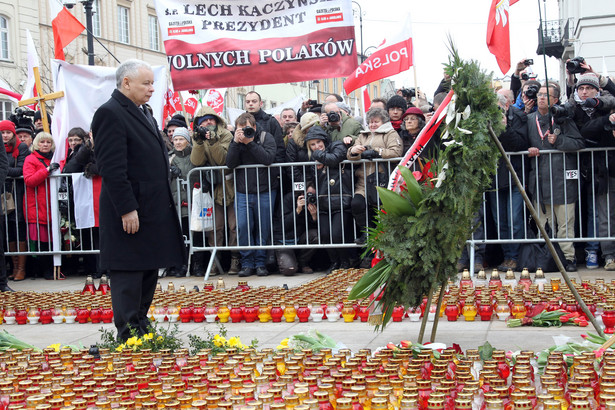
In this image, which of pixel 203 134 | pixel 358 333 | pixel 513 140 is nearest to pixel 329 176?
pixel 203 134

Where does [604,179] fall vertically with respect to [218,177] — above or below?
below

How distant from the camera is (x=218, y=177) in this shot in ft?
35.2

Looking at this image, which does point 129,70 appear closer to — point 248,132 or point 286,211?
point 248,132

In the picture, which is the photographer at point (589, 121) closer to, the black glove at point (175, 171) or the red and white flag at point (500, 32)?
the red and white flag at point (500, 32)

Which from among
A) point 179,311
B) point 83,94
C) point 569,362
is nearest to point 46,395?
point 569,362

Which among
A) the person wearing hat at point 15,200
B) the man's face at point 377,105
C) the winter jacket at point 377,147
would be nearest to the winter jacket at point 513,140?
the winter jacket at point 377,147

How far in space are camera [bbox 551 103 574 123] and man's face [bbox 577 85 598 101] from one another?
12.5 inches

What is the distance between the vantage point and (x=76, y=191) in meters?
10.9

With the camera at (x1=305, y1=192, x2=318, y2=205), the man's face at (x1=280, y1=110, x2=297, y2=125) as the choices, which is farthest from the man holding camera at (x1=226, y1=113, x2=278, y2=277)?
the man's face at (x1=280, y1=110, x2=297, y2=125)

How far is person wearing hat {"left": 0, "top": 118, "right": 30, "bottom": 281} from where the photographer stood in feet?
37.0

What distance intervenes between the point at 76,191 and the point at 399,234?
6972 millimetres

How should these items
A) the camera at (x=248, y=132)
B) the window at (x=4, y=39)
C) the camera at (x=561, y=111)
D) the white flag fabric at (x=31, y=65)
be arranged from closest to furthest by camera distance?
1. the camera at (x=561, y=111)
2. the camera at (x=248, y=132)
3. the white flag fabric at (x=31, y=65)
4. the window at (x=4, y=39)

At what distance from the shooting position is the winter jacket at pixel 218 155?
34.7ft

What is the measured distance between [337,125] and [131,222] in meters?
5.28
